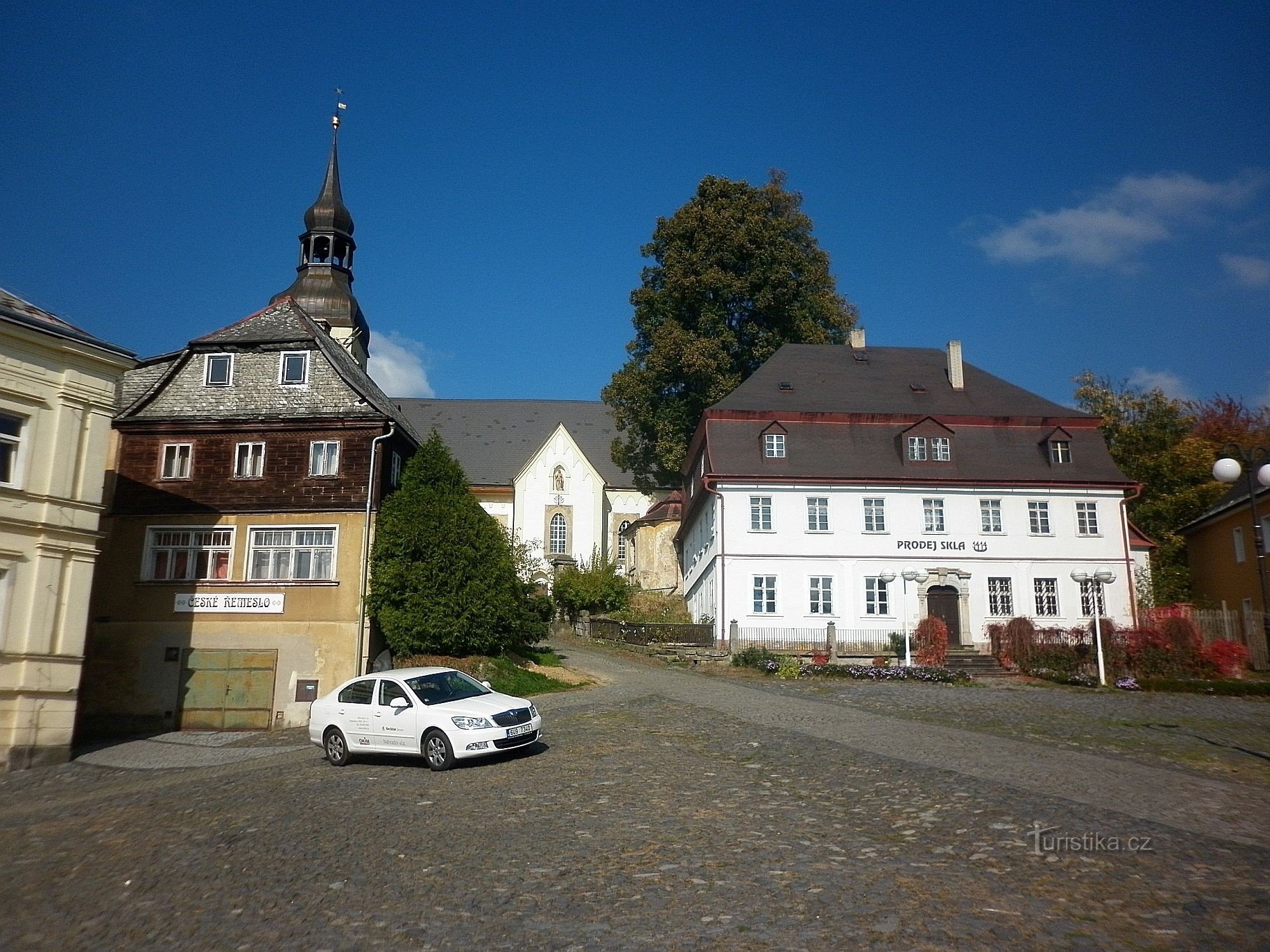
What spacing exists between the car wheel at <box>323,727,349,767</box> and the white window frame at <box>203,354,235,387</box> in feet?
46.2

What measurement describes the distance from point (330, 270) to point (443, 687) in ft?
130

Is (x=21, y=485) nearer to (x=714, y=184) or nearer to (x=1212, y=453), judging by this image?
(x=714, y=184)

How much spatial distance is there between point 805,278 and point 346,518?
31227 mm

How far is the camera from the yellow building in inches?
752

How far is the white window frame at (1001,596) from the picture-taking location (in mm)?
35750

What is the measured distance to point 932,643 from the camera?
98.4 feet

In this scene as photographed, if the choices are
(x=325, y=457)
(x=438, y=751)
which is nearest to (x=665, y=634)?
(x=325, y=457)

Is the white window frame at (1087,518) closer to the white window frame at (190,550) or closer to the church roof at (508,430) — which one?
the white window frame at (190,550)

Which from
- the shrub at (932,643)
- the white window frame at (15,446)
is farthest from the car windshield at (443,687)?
the shrub at (932,643)

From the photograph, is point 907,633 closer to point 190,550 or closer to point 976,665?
point 976,665

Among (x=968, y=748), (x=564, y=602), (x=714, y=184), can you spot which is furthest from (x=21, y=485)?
(x=714, y=184)

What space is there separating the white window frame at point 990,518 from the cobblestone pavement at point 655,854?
20343 millimetres

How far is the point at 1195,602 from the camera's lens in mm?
40281

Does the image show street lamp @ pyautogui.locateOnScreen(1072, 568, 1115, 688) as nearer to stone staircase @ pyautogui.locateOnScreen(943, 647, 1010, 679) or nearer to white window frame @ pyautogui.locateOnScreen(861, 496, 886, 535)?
stone staircase @ pyautogui.locateOnScreen(943, 647, 1010, 679)
